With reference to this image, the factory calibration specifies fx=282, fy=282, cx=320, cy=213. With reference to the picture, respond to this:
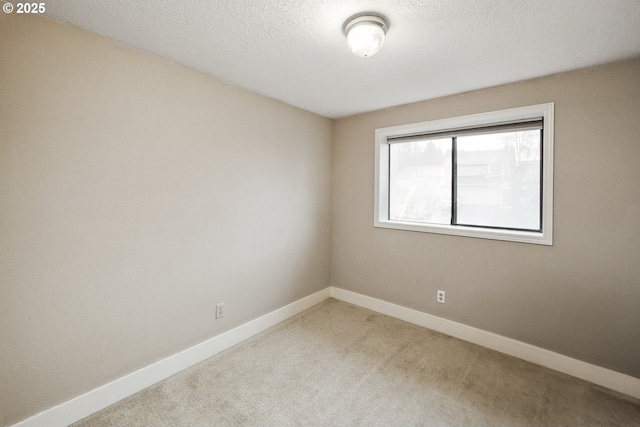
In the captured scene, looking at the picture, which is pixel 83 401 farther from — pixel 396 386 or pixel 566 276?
pixel 566 276

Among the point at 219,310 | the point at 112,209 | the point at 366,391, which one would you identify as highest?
the point at 112,209

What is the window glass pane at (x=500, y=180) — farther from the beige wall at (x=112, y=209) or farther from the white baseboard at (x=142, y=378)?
the white baseboard at (x=142, y=378)

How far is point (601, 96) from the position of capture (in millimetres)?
2018

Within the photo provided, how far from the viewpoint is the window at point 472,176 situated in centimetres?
237

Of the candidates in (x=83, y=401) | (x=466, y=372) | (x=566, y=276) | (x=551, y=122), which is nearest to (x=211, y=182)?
(x=83, y=401)

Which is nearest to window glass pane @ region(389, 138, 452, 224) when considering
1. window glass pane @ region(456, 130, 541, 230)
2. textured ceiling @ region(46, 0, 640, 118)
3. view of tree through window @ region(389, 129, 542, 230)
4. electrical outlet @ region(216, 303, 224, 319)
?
view of tree through window @ region(389, 129, 542, 230)

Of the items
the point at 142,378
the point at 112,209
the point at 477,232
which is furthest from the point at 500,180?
the point at 142,378

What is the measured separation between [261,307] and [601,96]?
3.23m

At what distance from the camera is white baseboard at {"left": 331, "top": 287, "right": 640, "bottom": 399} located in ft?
6.53

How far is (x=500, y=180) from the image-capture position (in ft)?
8.63

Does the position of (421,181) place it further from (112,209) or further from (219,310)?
(112,209)

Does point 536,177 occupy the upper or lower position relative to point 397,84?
lower

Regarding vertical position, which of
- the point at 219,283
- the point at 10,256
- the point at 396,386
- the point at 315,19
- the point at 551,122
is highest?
the point at 315,19

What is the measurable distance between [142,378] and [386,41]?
2.77m
